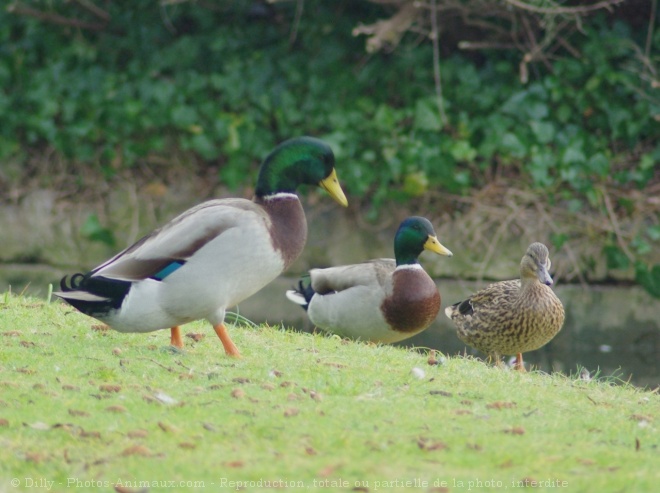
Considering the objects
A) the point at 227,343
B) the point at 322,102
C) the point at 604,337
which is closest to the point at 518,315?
the point at 604,337

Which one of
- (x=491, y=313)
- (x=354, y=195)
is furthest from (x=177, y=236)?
(x=354, y=195)

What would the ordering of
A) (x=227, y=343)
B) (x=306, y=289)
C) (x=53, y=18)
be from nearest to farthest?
1. (x=227, y=343)
2. (x=306, y=289)
3. (x=53, y=18)

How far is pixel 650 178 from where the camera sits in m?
8.73

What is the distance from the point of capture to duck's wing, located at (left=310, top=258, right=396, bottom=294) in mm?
6906

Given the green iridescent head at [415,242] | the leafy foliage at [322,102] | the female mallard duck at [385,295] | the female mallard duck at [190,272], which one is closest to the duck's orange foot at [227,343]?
the female mallard duck at [190,272]

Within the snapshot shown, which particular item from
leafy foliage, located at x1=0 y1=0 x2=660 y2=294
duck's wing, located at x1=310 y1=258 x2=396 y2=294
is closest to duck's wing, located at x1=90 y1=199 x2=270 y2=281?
duck's wing, located at x1=310 y1=258 x2=396 y2=294

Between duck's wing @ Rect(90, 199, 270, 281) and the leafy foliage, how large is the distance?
3820mm

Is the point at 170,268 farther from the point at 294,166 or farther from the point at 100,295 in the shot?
the point at 294,166

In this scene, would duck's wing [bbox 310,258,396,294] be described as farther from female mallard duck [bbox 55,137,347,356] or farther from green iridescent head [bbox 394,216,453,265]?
female mallard duck [bbox 55,137,347,356]

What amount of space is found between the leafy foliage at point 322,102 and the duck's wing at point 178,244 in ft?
12.5

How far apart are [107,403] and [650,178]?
5797 millimetres

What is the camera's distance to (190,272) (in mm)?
5090

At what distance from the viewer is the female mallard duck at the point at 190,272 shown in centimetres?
508

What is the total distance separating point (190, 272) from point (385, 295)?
1.92m
